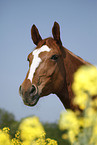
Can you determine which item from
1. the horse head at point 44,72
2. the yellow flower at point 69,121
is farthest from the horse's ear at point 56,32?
the yellow flower at point 69,121

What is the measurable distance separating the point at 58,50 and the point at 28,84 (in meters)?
0.88

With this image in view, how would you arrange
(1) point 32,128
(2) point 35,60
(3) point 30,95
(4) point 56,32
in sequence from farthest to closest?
(4) point 56,32 → (2) point 35,60 → (3) point 30,95 → (1) point 32,128

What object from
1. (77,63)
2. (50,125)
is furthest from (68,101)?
→ (50,125)

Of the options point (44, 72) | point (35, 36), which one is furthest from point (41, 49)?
point (35, 36)

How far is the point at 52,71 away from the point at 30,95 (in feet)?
2.06

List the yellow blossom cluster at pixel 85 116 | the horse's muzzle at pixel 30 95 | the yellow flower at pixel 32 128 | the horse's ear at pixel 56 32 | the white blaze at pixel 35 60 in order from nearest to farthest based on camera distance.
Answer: the yellow blossom cluster at pixel 85 116, the yellow flower at pixel 32 128, the horse's muzzle at pixel 30 95, the white blaze at pixel 35 60, the horse's ear at pixel 56 32

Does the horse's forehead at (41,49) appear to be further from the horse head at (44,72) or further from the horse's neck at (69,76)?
the horse's neck at (69,76)

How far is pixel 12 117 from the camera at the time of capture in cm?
1450

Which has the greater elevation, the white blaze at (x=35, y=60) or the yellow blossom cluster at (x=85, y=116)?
the white blaze at (x=35, y=60)

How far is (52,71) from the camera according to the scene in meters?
3.48

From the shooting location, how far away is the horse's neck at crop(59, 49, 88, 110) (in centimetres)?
342

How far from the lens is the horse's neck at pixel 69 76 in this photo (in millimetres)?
3420

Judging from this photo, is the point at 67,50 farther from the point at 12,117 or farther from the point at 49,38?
the point at 12,117

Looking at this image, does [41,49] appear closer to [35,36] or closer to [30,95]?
[35,36]
